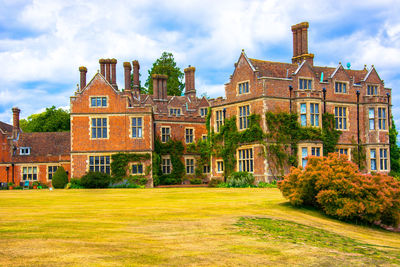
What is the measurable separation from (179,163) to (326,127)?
48.6 ft

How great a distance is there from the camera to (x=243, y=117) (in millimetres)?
36500

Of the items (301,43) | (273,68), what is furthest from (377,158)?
(301,43)

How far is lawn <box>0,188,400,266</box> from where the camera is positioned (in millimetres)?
9188

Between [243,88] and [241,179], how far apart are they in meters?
7.45

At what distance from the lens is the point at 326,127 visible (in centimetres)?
3650

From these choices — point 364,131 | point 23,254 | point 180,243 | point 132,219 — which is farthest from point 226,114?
point 23,254

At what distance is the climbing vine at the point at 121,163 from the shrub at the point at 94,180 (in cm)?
126

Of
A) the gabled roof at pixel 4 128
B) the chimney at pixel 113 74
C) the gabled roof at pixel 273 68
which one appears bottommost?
the gabled roof at pixel 4 128

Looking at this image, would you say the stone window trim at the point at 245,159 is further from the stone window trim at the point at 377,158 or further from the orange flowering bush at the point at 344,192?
the orange flowering bush at the point at 344,192

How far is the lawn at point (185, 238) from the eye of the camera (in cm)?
919

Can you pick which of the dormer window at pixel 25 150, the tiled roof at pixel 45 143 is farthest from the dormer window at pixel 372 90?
the dormer window at pixel 25 150

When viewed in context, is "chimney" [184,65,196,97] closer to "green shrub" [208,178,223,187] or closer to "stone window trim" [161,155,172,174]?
"stone window trim" [161,155,172,174]

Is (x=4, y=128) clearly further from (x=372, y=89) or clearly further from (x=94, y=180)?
(x=372, y=89)

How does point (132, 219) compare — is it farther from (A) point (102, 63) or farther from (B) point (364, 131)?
(A) point (102, 63)
